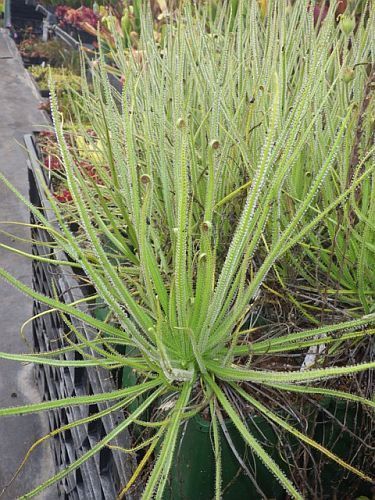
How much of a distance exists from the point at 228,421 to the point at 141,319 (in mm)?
165

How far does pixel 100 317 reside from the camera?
0.96 m

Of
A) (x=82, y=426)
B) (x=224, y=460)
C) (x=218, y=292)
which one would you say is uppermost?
(x=218, y=292)

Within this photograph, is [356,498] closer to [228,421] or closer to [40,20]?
[228,421]

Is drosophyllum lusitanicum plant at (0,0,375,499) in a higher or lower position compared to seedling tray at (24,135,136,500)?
A: higher

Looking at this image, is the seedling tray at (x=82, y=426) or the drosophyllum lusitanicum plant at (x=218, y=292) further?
the seedling tray at (x=82, y=426)

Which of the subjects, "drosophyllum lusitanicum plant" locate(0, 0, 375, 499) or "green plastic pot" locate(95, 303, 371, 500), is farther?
"green plastic pot" locate(95, 303, 371, 500)

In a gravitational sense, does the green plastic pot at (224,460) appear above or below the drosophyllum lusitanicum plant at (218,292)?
below

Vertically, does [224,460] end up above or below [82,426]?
above

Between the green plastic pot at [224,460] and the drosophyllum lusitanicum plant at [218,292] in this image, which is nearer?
the drosophyllum lusitanicum plant at [218,292]

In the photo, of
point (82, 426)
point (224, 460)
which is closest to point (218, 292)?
point (224, 460)

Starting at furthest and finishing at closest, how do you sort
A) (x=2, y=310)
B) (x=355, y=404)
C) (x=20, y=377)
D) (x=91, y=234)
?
(x=2, y=310)
(x=20, y=377)
(x=355, y=404)
(x=91, y=234)

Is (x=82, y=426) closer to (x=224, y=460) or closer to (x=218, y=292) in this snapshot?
(x=224, y=460)

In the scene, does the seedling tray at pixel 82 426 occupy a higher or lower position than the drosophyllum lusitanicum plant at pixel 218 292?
→ lower

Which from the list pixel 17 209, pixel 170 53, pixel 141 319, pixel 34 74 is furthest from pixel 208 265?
pixel 34 74
